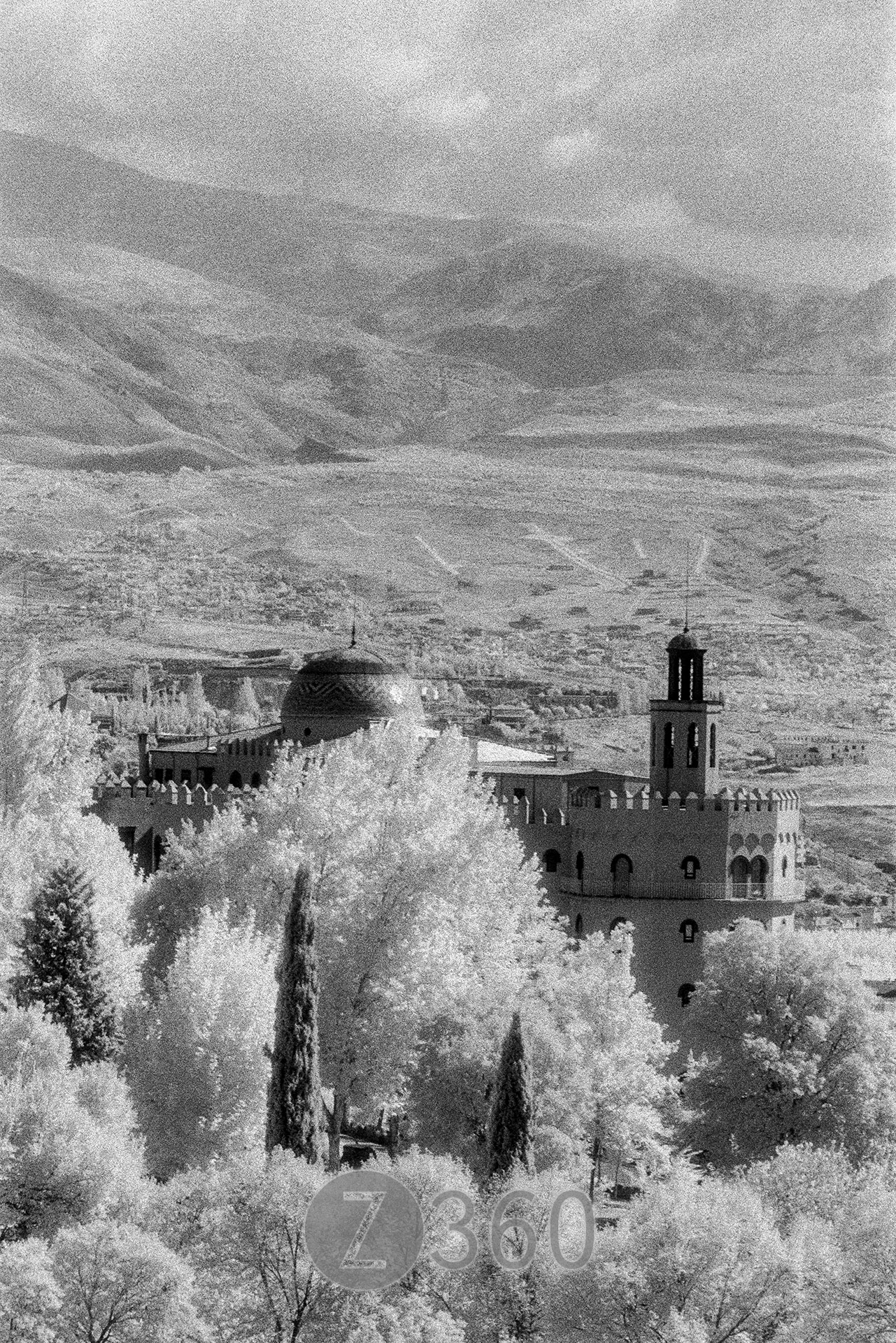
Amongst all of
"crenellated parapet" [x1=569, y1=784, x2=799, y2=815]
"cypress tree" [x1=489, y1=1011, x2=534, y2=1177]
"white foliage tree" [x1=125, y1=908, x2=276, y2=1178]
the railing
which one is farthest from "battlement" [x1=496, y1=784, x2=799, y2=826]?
"cypress tree" [x1=489, y1=1011, x2=534, y2=1177]

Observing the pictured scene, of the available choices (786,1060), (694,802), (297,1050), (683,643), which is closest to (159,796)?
(683,643)

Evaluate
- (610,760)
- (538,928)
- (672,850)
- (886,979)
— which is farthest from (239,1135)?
(610,760)

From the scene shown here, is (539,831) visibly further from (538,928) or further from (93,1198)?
(93,1198)

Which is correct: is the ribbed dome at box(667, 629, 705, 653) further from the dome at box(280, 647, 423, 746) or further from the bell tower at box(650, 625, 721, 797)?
the dome at box(280, 647, 423, 746)

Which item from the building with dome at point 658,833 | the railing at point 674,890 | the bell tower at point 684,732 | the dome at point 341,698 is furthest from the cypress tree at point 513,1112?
the dome at point 341,698

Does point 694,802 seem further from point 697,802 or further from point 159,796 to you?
point 159,796

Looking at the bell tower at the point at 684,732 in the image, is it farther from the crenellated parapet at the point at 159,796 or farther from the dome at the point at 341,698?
the crenellated parapet at the point at 159,796

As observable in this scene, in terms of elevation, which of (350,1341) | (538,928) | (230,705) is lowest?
(350,1341)
